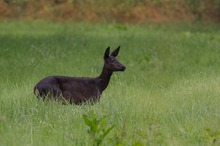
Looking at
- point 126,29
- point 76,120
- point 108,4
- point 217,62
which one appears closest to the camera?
point 76,120

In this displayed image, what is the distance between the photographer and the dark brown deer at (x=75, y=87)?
1017cm

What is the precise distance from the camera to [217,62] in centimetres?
1611

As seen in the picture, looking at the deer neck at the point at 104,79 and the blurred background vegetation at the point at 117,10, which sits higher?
the deer neck at the point at 104,79

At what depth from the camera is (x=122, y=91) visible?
36.4ft

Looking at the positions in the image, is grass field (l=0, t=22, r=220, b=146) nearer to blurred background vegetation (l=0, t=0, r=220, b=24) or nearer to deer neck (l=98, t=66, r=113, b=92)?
deer neck (l=98, t=66, r=113, b=92)

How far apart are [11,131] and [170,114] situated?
2.18 meters

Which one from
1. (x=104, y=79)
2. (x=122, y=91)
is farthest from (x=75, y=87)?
(x=122, y=91)

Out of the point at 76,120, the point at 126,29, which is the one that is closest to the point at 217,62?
the point at 76,120

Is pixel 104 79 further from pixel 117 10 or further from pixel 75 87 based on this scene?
pixel 117 10

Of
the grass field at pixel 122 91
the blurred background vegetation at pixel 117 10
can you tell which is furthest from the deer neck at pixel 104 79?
the blurred background vegetation at pixel 117 10

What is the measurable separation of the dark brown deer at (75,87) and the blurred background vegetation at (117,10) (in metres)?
22.1

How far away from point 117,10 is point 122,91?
940 inches

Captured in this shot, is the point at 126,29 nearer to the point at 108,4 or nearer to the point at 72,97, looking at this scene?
the point at 108,4

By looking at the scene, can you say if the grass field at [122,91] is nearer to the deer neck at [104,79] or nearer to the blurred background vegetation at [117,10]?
the deer neck at [104,79]
